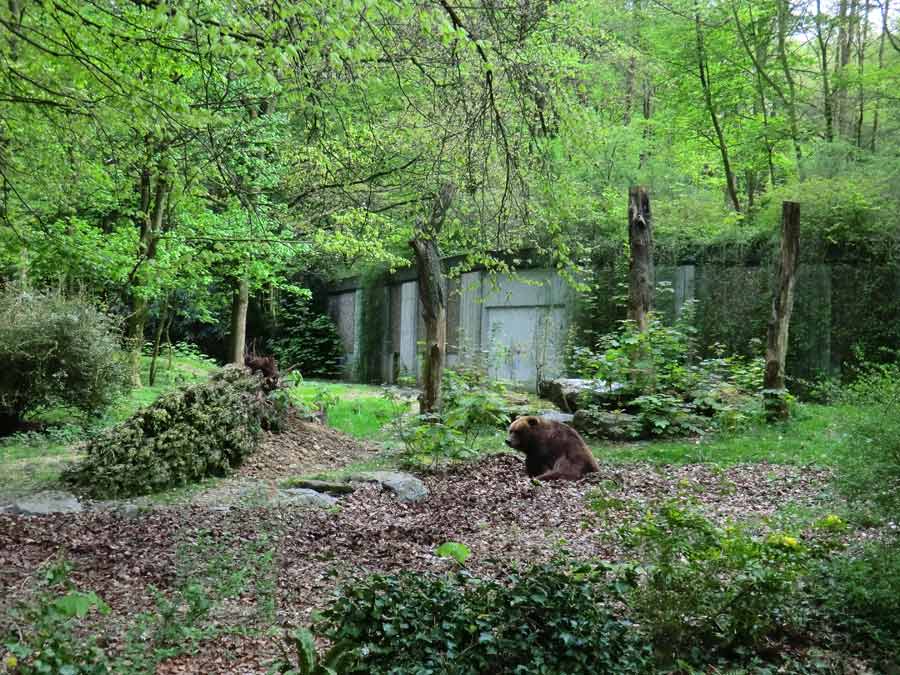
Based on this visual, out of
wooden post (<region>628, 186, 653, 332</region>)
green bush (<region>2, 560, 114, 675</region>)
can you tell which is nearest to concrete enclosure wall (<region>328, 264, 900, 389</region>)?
wooden post (<region>628, 186, 653, 332</region>)

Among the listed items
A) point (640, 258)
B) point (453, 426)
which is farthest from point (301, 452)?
point (640, 258)

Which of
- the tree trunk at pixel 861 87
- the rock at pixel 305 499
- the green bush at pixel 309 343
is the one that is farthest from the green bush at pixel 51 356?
the tree trunk at pixel 861 87

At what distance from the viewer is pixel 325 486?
730cm

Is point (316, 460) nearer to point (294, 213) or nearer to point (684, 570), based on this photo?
point (294, 213)

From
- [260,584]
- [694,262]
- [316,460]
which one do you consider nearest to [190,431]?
[316,460]

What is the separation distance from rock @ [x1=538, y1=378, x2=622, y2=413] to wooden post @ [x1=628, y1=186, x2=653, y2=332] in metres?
1.16

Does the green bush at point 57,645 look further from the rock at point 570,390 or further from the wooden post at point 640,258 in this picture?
the wooden post at point 640,258

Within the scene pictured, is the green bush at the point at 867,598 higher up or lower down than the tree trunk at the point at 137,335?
lower down

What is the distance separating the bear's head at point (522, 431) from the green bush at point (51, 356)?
592cm

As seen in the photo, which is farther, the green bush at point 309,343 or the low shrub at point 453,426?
the green bush at point 309,343

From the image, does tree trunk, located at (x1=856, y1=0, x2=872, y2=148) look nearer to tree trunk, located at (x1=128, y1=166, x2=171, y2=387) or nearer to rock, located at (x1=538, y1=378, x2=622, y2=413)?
rock, located at (x1=538, y1=378, x2=622, y2=413)

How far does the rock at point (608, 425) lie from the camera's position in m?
10.1

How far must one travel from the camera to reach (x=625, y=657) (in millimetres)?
3211

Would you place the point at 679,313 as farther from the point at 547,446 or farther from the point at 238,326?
the point at 238,326
